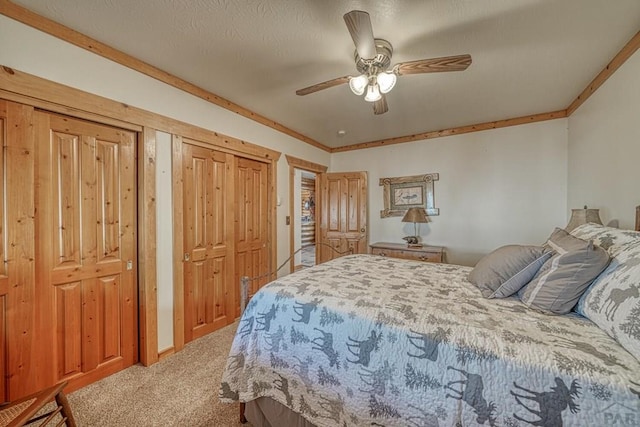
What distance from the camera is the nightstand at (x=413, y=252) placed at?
11.1 feet

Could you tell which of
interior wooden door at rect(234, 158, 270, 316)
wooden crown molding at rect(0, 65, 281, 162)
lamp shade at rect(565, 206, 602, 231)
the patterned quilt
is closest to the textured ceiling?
wooden crown molding at rect(0, 65, 281, 162)

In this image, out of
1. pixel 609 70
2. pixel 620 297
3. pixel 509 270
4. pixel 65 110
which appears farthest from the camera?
pixel 609 70

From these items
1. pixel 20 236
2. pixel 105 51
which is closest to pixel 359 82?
pixel 105 51

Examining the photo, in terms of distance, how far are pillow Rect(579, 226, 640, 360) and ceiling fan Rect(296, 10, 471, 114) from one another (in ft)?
4.09

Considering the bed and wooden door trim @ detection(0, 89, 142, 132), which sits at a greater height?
wooden door trim @ detection(0, 89, 142, 132)

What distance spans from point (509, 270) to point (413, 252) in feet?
6.59

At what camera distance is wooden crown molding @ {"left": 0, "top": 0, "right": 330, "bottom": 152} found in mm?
1491

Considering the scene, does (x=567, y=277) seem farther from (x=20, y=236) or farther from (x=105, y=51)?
(x=105, y=51)

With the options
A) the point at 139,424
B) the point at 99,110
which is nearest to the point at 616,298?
the point at 139,424

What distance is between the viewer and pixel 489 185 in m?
3.48

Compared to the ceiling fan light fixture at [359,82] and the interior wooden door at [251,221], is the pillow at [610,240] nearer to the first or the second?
the ceiling fan light fixture at [359,82]

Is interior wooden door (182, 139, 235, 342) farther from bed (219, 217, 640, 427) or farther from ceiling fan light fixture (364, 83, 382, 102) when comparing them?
ceiling fan light fixture (364, 83, 382, 102)

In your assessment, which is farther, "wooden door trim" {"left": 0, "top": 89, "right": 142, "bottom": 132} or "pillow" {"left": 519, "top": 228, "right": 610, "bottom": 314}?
"wooden door trim" {"left": 0, "top": 89, "right": 142, "bottom": 132}

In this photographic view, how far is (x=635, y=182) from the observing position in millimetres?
1820
